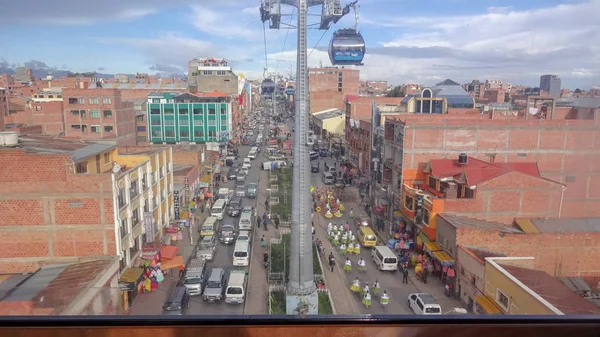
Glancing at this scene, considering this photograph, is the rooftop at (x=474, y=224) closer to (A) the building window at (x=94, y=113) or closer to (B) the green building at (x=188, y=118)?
(A) the building window at (x=94, y=113)

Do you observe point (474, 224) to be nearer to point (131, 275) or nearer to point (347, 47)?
point (347, 47)

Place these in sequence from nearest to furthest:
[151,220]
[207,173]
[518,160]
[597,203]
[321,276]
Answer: [321,276]
[151,220]
[597,203]
[518,160]
[207,173]

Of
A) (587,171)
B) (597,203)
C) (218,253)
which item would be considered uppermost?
(587,171)

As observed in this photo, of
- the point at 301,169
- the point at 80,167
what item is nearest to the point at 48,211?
the point at 80,167

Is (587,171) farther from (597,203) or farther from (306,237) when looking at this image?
(306,237)

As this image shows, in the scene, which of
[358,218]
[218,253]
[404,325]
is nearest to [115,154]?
[218,253]

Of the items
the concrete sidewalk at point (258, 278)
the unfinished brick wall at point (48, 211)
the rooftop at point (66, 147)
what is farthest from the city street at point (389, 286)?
the rooftop at point (66, 147)
